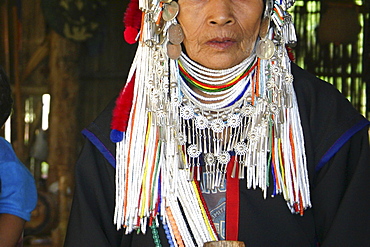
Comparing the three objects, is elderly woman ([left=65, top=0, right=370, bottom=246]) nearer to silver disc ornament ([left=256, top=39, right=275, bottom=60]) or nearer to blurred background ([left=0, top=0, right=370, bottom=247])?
silver disc ornament ([left=256, top=39, right=275, bottom=60])

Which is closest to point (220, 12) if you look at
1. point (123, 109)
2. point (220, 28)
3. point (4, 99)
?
point (220, 28)

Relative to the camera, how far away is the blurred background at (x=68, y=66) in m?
5.09

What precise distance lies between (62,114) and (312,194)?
3171mm

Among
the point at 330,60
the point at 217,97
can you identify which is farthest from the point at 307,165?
the point at 330,60

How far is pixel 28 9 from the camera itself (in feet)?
16.7

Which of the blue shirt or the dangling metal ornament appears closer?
the dangling metal ornament

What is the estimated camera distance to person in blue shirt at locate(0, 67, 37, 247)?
2.79m

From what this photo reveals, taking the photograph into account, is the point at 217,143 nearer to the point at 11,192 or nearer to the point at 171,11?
the point at 171,11

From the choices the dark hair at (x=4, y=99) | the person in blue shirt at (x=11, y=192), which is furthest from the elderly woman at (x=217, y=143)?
the dark hair at (x=4, y=99)

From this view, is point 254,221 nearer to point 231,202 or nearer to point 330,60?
point 231,202

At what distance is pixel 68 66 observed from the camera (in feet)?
17.0

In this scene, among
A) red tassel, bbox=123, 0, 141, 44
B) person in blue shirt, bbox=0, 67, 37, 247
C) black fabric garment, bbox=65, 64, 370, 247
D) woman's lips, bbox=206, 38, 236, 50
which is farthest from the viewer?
person in blue shirt, bbox=0, 67, 37, 247

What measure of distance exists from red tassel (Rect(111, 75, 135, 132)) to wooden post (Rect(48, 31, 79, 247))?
277cm

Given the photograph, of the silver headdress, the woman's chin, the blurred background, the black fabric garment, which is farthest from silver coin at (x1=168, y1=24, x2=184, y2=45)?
the blurred background
